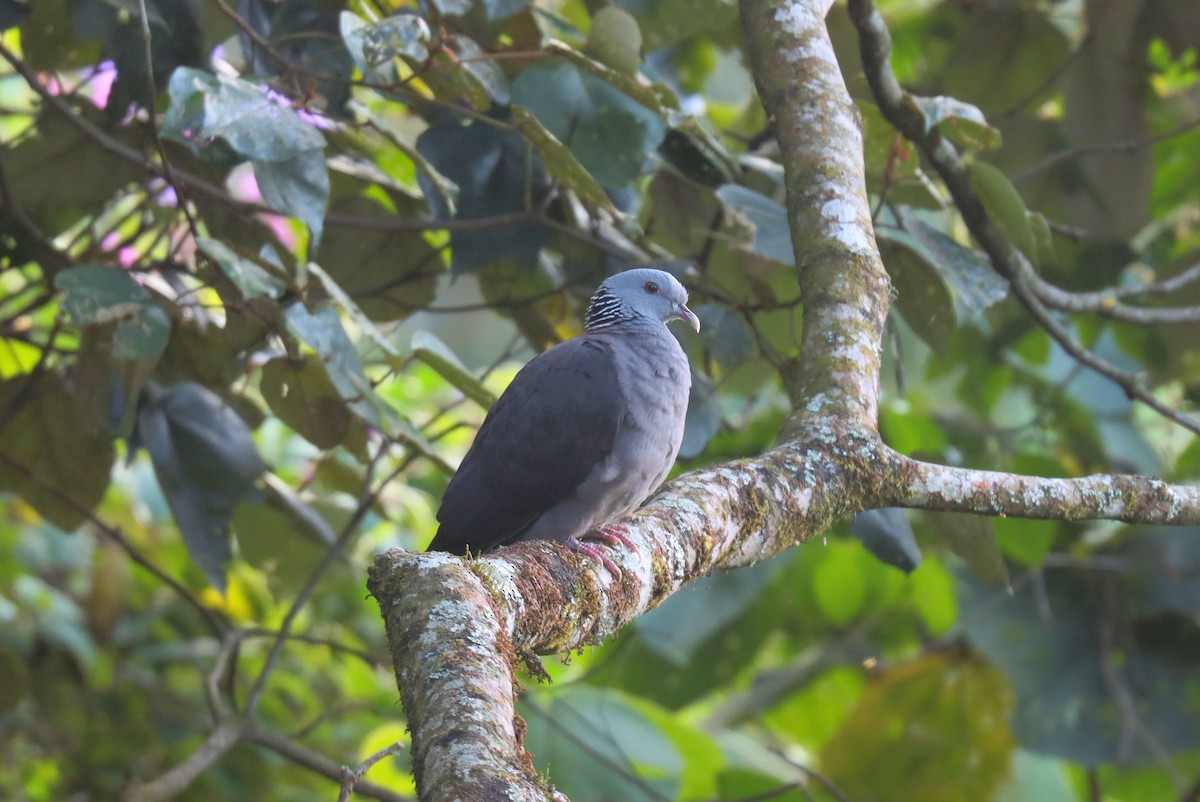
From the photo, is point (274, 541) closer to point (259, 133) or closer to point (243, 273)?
point (243, 273)

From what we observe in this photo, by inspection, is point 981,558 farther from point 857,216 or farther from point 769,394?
point 769,394

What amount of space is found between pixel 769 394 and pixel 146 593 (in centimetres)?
288

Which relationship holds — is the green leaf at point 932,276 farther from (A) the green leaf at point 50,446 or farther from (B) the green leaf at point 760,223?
(A) the green leaf at point 50,446

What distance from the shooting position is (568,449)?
2529 millimetres

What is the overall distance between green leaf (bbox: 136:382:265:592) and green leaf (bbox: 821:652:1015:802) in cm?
301

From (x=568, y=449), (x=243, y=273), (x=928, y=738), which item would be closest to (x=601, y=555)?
(x=568, y=449)

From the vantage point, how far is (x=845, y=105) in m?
2.42

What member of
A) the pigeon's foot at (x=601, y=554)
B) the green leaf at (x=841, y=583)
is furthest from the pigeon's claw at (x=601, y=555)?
the green leaf at (x=841, y=583)

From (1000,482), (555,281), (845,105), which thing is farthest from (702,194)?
(1000,482)

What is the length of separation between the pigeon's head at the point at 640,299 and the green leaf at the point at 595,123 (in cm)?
31

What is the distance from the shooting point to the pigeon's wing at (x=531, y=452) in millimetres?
2527

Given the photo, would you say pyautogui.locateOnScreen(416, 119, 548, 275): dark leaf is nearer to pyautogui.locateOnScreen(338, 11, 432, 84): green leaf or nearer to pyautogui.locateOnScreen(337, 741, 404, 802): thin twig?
pyautogui.locateOnScreen(338, 11, 432, 84): green leaf

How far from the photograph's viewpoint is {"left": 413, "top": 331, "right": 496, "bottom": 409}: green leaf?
2.40 metres

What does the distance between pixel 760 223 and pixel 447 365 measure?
81 centimetres
